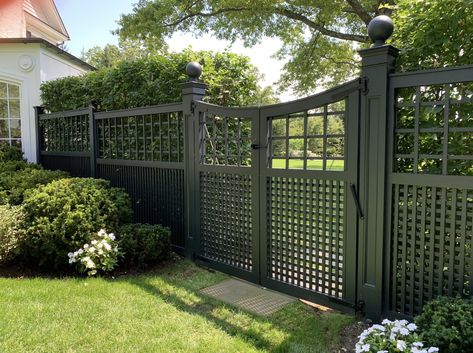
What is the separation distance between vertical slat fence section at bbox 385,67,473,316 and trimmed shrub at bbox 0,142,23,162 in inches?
307

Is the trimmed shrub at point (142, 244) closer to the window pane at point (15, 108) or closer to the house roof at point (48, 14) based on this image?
the window pane at point (15, 108)

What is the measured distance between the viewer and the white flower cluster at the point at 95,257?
424cm

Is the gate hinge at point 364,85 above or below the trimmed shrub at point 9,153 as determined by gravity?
above

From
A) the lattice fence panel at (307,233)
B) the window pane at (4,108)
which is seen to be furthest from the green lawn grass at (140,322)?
the window pane at (4,108)

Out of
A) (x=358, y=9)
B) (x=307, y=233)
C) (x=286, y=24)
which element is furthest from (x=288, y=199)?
(x=286, y=24)

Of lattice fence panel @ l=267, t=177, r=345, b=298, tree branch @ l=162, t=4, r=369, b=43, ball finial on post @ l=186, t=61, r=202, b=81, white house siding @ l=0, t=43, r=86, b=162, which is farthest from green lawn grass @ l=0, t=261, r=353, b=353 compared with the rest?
tree branch @ l=162, t=4, r=369, b=43

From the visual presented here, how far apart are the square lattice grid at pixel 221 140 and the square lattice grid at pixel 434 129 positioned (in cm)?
172

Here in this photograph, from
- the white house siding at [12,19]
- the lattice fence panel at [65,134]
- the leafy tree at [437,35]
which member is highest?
the white house siding at [12,19]

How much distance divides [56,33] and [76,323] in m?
14.3

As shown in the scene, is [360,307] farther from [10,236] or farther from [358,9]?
[358,9]

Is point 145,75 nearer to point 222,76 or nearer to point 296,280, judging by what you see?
point 222,76

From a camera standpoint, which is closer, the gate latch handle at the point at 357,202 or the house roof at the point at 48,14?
the gate latch handle at the point at 357,202

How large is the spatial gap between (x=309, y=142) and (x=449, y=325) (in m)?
1.83

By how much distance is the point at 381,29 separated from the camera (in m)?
2.97
